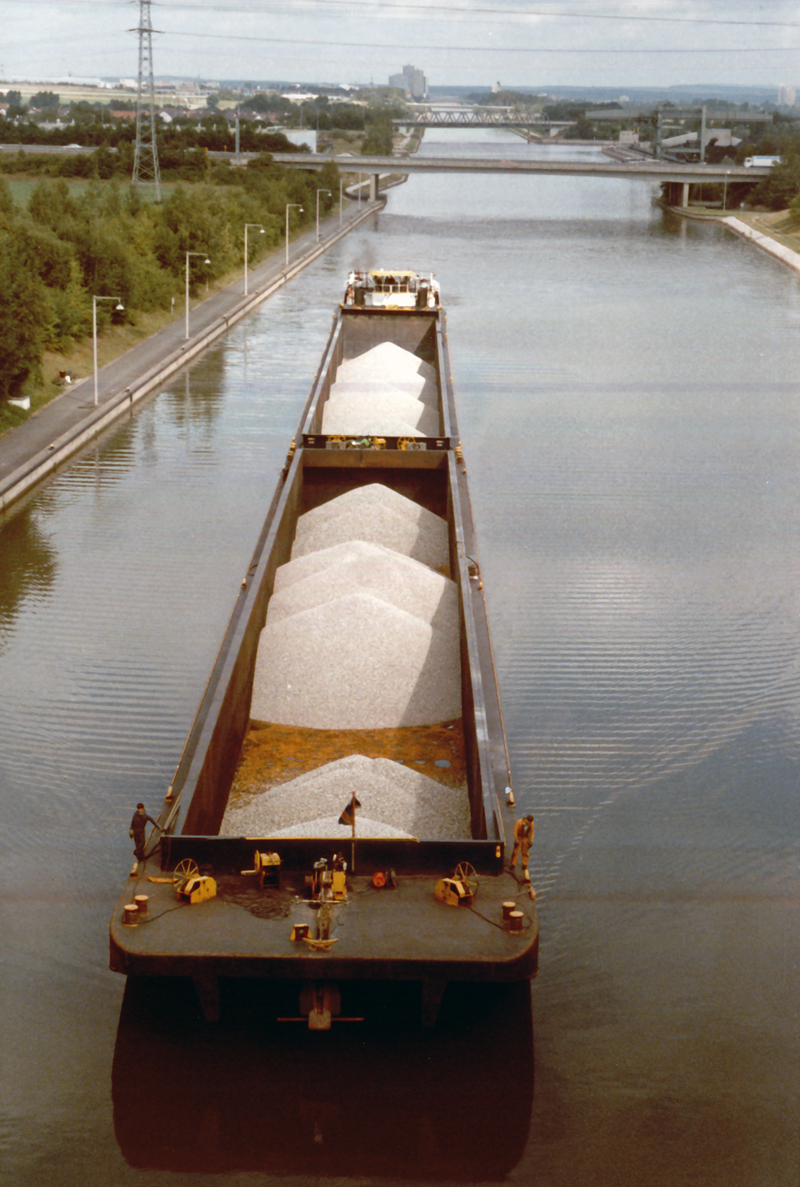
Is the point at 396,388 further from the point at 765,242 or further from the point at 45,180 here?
the point at 45,180

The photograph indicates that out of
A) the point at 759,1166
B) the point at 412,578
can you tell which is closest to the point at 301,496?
the point at 412,578

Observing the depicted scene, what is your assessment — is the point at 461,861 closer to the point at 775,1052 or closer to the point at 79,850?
the point at 775,1052

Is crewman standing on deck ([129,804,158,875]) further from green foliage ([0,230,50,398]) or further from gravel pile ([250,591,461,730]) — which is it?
green foliage ([0,230,50,398])

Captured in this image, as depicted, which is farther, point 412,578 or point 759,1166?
point 412,578

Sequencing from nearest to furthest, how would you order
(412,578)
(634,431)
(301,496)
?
(412,578), (301,496), (634,431)

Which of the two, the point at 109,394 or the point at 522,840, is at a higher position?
the point at 522,840

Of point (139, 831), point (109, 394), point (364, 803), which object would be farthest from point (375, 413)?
point (139, 831)
